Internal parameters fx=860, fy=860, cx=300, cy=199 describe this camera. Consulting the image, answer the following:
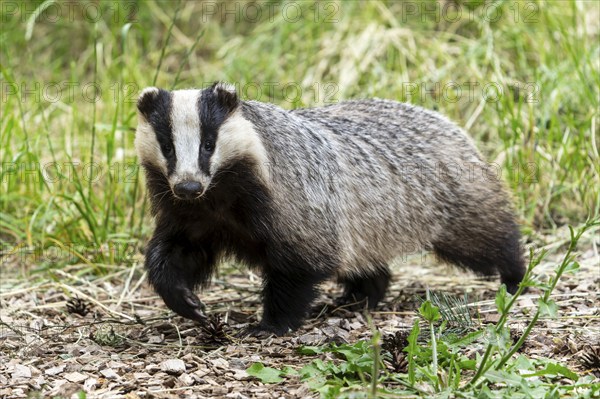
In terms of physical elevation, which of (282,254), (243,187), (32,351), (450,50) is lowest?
A: (32,351)

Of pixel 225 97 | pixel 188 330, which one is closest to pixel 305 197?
pixel 225 97

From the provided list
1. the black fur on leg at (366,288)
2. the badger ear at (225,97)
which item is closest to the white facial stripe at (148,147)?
the badger ear at (225,97)

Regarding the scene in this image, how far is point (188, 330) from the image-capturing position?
14.1ft

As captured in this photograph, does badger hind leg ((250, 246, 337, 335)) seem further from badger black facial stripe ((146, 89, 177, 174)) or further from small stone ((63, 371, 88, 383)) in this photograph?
small stone ((63, 371, 88, 383))

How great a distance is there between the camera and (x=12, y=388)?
3309 mm

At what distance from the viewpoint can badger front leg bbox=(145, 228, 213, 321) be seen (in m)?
4.17

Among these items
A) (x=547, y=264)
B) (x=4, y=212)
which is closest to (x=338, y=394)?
(x=547, y=264)

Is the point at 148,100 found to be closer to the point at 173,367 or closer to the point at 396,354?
the point at 173,367

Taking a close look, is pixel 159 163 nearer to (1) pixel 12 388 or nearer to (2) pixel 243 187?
(2) pixel 243 187

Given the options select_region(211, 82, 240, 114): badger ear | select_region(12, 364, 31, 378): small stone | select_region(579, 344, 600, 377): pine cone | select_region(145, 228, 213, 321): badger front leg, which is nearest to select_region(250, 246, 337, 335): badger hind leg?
select_region(145, 228, 213, 321): badger front leg

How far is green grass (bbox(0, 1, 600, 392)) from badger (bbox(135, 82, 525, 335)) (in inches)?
40.9

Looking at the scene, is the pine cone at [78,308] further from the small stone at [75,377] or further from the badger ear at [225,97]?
the badger ear at [225,97]

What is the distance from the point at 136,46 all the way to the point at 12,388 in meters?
6.00

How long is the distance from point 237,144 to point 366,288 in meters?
1.45
